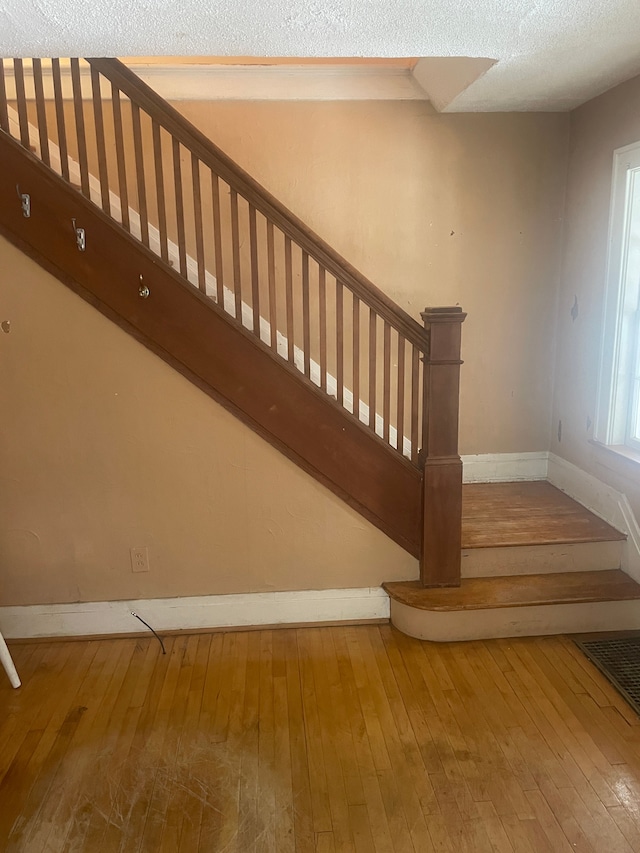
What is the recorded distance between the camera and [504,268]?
3.80 metres

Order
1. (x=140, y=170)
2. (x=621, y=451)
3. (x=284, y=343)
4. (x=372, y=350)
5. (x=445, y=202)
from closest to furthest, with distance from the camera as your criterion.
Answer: (x=140, y=170) < (x=372, y=350) < (x=284, y=343) < (x=621, y=451) < (x=445, y=202)

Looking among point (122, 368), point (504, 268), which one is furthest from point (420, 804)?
point (504, 268)

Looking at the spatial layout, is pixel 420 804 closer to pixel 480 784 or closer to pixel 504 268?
pixel 480 784

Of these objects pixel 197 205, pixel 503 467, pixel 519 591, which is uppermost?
pixel 197 205

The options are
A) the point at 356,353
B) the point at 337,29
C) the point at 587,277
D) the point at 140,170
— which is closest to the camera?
the point at 337,29

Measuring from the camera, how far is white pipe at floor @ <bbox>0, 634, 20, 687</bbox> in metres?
2.55

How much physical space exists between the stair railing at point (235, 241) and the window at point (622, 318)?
101cm

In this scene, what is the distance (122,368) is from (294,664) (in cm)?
151

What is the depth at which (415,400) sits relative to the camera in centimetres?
→ 290

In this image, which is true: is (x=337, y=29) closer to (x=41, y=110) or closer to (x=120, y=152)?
(x=120, y=152)

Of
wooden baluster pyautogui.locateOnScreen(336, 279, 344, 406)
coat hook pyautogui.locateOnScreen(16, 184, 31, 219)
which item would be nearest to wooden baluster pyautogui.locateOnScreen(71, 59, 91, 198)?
coat hook pyautogui.locateOnScreen(16, 184, 31, 219)

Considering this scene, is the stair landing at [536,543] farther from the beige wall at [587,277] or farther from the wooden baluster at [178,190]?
the wooden baluster at [178,190]

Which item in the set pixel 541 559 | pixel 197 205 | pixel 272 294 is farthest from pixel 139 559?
pixel 541 559

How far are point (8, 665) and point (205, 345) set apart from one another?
154 cm
